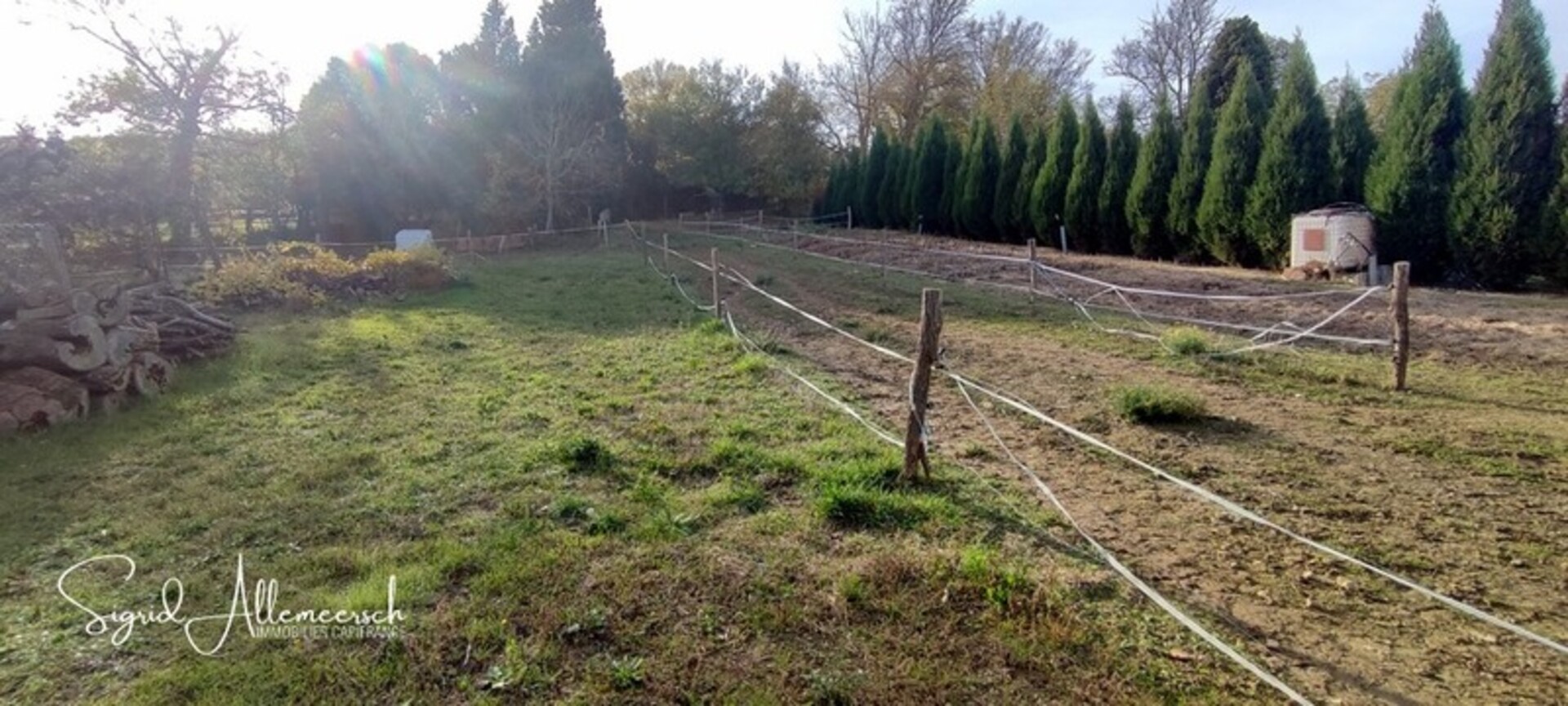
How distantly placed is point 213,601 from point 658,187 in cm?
3488

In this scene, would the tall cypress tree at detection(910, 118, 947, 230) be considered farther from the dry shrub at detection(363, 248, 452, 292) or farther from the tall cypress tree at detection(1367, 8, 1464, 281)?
the dry shrub at detection(363, 248, 452, 292)

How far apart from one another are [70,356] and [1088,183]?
61.9 feet

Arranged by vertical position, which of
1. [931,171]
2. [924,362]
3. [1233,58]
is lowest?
[924,362]

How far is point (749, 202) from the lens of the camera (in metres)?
37.4

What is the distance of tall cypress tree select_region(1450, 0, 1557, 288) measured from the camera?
34.5 feet

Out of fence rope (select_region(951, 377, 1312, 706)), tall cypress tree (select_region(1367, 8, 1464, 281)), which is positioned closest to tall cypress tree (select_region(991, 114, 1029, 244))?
tall cypress tree (select_region(1367, 8, 1464, 281))

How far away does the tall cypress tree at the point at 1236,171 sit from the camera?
14180mm

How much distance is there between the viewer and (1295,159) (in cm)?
1330

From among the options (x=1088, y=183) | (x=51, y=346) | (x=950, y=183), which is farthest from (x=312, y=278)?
(x=950, y=183)

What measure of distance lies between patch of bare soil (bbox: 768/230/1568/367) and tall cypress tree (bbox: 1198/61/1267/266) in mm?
617

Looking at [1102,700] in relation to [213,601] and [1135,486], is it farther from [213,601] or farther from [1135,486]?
[213,601]

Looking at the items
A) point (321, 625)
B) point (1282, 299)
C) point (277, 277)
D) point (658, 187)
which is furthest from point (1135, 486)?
point (658, 187)

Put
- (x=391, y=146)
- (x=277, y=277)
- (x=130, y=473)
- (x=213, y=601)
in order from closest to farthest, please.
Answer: (x=213, y=601), (x=130, y=473), (x=277, y=277), (x=391, y=146)

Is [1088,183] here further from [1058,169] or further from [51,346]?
[51,346]
